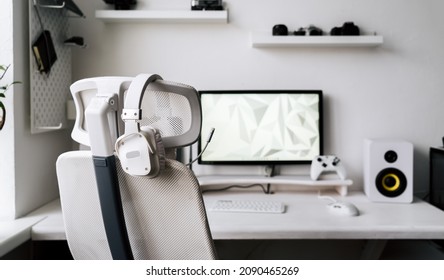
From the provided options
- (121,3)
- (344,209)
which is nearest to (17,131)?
(121,3)

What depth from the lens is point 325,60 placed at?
1679mm

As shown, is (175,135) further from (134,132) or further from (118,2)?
(118,2)

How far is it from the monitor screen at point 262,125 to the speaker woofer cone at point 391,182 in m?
0.32

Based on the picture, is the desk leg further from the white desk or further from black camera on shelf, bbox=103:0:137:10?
black camera on shelf, bbox=103:0:137:10

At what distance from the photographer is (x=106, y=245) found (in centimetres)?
73

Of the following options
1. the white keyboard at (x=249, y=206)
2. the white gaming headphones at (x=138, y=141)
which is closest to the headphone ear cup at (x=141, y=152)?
the white gaming headphones at (x=138, y=141)

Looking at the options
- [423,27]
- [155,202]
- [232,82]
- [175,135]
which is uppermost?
[423,27]

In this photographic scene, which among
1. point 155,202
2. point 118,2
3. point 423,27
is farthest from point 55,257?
point 423,27

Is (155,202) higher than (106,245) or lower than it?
higher

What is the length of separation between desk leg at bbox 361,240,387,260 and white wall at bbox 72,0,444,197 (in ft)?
1.34

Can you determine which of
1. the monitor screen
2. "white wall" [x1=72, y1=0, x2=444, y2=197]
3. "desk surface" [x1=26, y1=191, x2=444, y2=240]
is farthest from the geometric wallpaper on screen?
"desk surface" [x1=26, y1=191, x2=444, y2=240]

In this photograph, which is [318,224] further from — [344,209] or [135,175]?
[135,175]

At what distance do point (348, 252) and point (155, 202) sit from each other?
137cm

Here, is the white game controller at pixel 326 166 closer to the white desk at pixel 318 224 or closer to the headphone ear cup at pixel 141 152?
the white desk at pixel 318 224
